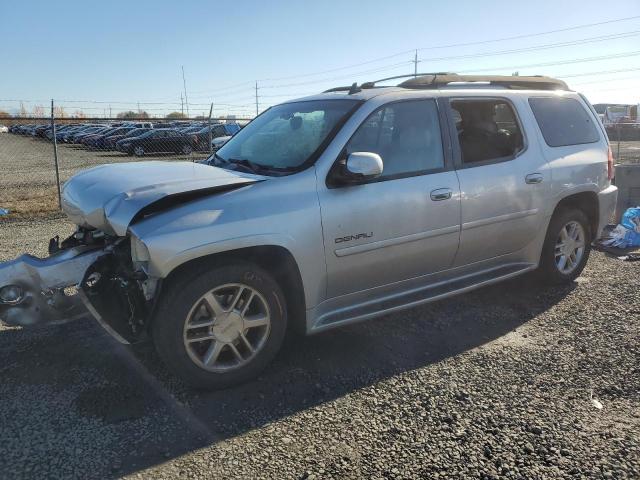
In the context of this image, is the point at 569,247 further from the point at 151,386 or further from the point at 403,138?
the point at 151,386

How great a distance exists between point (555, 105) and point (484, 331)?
92.3 inches

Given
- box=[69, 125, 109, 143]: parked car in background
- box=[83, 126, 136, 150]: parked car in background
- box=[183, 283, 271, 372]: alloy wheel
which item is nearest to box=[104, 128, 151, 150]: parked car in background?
box=[83, 126, 136, 150]: parked car in background

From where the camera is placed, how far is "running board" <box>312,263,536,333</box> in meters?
3.61

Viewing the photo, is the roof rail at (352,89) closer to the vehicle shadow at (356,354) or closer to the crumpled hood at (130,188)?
the crumpled hood at (130,188)

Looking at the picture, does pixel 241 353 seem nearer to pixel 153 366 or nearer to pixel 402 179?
pixel 153 366

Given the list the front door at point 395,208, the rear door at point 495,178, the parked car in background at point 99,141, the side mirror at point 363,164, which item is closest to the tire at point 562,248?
the rear door at point 495,178

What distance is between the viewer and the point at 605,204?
5.22m

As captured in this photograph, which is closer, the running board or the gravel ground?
the gravel ground

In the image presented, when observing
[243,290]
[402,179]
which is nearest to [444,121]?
[402,179]

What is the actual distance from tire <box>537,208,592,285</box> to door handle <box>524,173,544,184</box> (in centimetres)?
50

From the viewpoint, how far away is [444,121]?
13.6ft

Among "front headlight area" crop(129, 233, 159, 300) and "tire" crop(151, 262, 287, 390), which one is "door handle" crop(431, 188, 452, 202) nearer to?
"tire" crop(151, 262, 287, 390)

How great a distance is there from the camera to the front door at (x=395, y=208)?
11.6 feet

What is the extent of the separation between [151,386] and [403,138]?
97.4 inches
